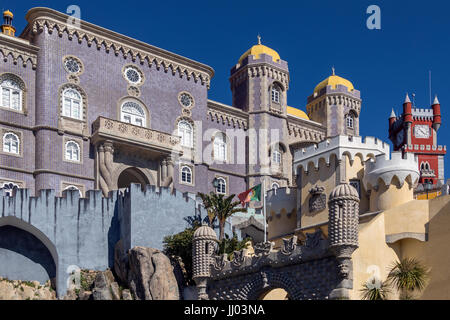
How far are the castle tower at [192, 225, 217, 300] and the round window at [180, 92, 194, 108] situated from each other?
76.7 ft

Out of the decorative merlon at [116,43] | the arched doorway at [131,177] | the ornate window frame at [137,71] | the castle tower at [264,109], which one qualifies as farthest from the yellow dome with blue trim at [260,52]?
the arched doorway at [131,177]

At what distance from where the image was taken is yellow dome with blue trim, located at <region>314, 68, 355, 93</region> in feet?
248

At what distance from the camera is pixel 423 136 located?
299 feet

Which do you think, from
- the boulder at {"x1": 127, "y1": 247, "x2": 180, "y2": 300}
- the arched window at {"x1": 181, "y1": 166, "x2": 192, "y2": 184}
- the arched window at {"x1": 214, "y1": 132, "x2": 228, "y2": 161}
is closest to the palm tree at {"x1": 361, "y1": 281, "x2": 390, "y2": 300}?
the boulder at {"x1": 127, "y1": 247, "x2": 180, "y2": 300}

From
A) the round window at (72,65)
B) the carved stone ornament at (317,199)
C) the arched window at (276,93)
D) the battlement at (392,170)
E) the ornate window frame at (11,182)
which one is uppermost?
the arched window at (276,93)

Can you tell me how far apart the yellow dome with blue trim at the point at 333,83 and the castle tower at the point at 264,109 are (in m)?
7.95

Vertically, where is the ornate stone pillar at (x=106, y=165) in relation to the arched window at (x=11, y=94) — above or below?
below

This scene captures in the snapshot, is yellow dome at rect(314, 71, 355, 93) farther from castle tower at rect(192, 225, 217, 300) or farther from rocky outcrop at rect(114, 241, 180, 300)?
castle tower at rect(192, 225, 217, 300)

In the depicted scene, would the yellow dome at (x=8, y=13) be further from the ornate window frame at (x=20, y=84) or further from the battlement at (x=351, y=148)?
the battlement at (x=351, y=148)

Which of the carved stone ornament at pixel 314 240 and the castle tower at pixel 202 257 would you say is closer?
the carved stone ornament at pixel 314 240

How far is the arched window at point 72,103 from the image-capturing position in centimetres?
5638
